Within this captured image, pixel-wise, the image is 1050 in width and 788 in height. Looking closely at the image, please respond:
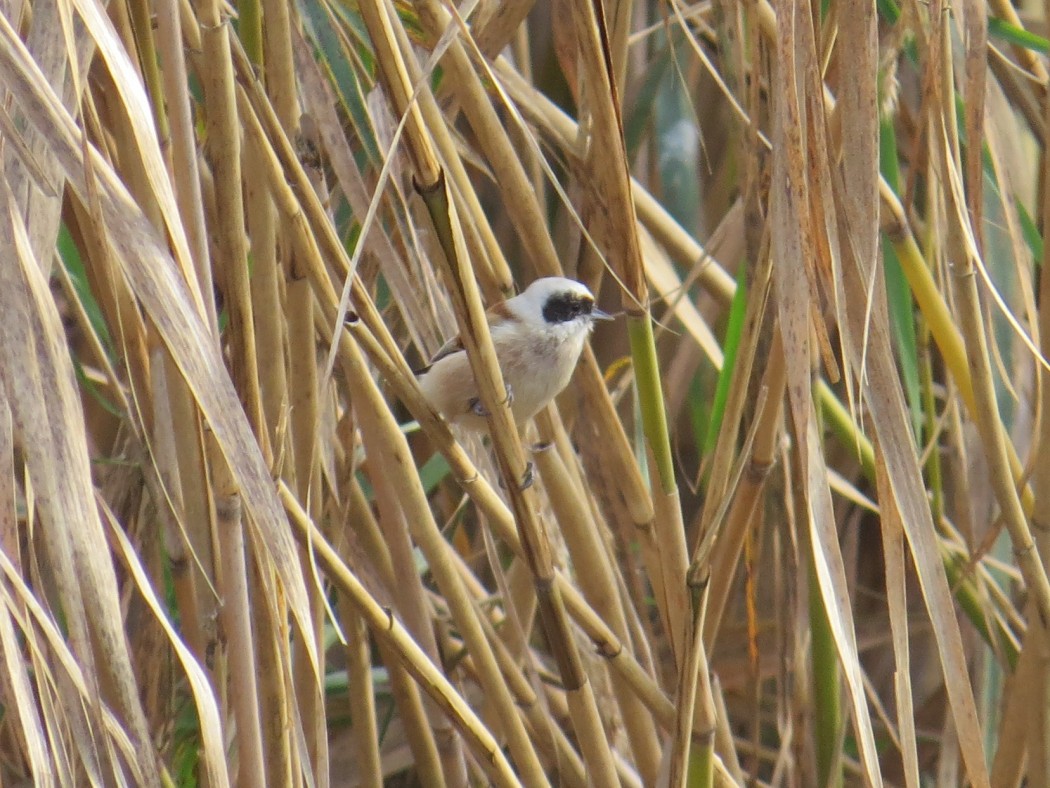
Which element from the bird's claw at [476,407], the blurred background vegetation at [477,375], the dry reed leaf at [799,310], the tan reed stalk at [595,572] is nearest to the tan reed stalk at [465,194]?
the blurred background vegetation at [477,375]

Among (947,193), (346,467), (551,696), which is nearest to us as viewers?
(947,193)

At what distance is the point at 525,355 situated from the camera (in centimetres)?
218

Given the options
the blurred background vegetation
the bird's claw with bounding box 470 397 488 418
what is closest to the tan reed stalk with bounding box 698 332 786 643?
the blurred background vegetation

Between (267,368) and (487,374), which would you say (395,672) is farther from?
(487,374)

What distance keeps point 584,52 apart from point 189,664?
2.24ft

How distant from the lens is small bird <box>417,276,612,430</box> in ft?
6.66

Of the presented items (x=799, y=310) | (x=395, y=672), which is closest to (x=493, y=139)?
(x=799, y=310)

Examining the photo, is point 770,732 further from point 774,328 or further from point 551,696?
point 774,328

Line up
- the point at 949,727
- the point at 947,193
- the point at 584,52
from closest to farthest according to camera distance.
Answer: the point at 584,52, the point at 947,193, the point at 949,727

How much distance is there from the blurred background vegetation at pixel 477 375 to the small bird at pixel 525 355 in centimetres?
10

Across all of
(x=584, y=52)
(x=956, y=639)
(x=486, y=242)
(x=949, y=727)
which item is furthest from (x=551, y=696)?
(x=584, y=52)

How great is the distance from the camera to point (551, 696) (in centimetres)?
218

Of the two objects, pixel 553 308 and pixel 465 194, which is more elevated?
pixel 465 194

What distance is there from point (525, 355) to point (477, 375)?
Result: 103 cm
